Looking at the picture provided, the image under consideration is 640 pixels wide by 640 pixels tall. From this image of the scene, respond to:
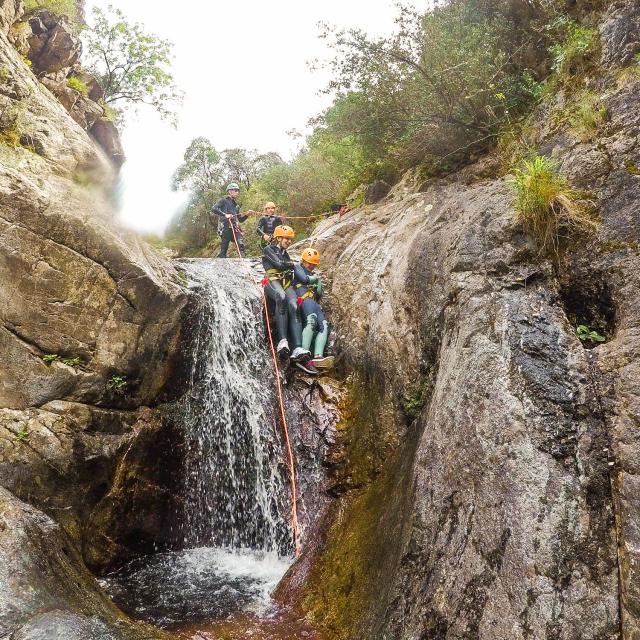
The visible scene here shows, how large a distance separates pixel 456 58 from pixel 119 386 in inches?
288

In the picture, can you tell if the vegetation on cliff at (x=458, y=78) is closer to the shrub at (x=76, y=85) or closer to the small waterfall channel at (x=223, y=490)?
the small waterfall channel at (x=223, y=490)

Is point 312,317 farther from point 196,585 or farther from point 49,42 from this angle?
point 49,42

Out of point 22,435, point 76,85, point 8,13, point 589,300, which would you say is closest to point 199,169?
point 76,85

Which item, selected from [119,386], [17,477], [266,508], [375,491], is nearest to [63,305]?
[119,386]

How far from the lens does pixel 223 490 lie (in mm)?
6715

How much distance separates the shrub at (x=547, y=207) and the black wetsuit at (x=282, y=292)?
412cm

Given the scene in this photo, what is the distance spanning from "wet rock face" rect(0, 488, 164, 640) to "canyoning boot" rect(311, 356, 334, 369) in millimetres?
4267

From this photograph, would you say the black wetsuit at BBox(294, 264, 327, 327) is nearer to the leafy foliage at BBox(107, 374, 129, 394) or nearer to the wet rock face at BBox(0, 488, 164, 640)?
the leafy foliage at BBox(107, 374, 129, 394)

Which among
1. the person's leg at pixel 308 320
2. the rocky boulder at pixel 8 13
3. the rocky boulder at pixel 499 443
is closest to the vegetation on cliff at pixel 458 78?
the rocky boulder at pixel 499 443

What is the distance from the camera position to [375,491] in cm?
552

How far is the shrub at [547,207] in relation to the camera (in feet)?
15.9

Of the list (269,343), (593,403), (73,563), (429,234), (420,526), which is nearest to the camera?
(593,403)

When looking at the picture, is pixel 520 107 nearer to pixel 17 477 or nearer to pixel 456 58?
pixel 456 58

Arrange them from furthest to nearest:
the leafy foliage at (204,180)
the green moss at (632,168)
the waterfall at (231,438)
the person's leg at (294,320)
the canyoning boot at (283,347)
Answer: the leafy foliage at (204,180) < the person's leg at (294,320) < the canyoning boot at (283,347) < the waterfall at (231,438) < the green moss at (632,168)
